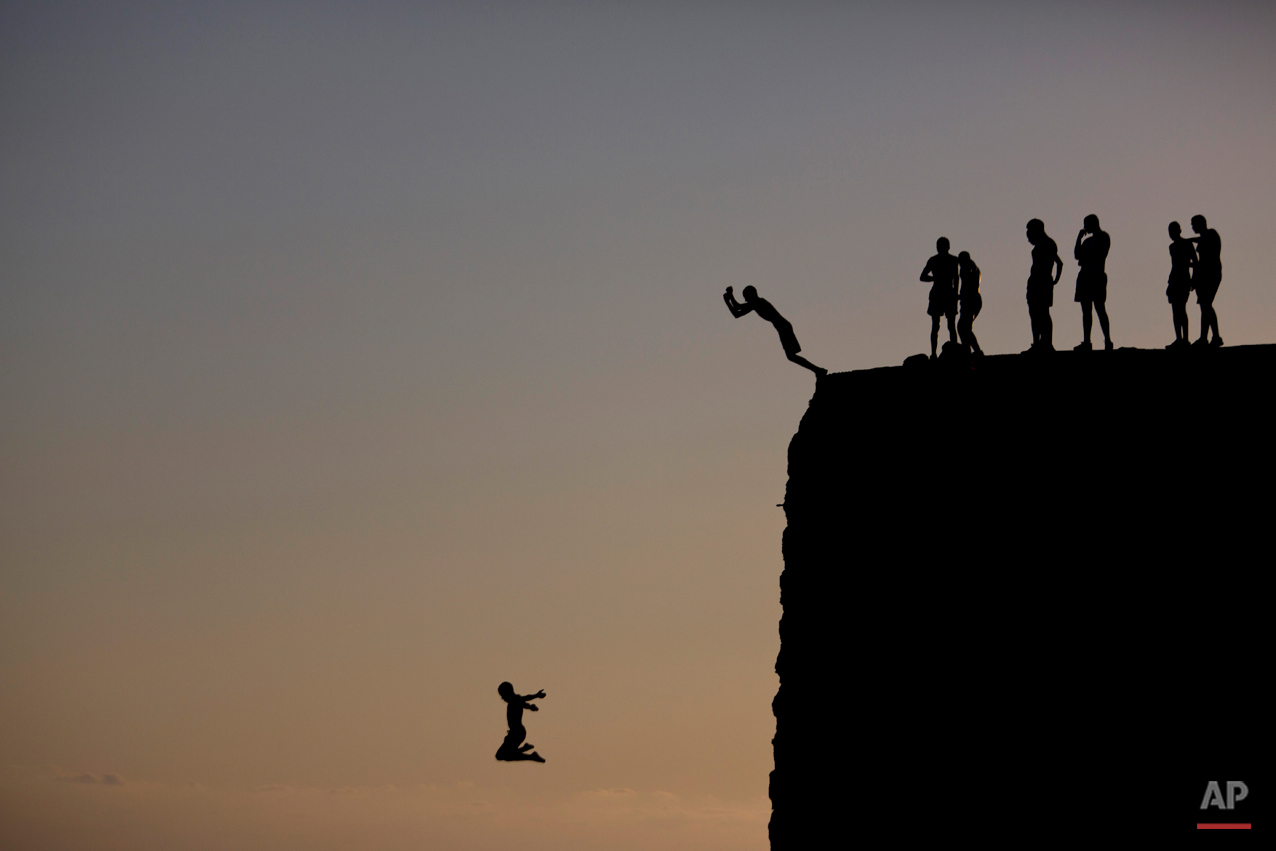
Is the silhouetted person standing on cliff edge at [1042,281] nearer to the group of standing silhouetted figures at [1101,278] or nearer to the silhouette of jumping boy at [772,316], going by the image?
the group of standing silhouetted figures at [1101,278]

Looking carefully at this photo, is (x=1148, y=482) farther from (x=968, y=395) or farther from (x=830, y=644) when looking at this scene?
(x=830, y=644)

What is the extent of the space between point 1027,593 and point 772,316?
5.39 m

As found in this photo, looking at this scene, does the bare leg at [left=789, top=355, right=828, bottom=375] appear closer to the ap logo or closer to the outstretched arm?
the outstretched arm

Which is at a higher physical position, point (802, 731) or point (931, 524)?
point (931, 524)

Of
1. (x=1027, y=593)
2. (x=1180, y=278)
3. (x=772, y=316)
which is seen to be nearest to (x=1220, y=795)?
→ (x=1027, y=593)

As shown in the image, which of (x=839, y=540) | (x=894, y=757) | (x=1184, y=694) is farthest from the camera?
(x=839, y=540)

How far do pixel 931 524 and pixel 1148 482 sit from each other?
7.73ft

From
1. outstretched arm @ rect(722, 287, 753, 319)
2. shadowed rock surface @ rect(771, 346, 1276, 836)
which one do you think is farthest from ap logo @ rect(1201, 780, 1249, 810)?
outstretched arm @ rect(722, 287, 753, 319)

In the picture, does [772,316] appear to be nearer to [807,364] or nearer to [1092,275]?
[807,364]

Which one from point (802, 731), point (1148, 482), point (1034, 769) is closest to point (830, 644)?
point (802, 731)

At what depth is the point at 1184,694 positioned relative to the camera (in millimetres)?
15969

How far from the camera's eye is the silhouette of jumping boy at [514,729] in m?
20.1

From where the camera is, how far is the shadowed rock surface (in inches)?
633

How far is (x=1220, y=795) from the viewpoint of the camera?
51.0 feet
